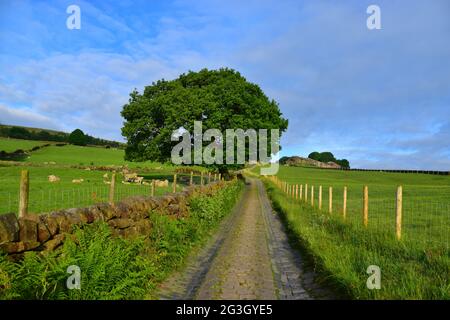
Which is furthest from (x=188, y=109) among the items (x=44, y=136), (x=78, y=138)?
(x=44, y=136)

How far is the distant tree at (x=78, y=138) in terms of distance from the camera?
120075 millimetres

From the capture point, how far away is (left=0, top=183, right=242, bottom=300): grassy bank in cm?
561

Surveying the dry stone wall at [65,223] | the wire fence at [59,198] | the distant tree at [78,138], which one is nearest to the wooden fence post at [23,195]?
the dry stone wall at [65,223]

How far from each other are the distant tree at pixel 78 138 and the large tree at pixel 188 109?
78473 mm

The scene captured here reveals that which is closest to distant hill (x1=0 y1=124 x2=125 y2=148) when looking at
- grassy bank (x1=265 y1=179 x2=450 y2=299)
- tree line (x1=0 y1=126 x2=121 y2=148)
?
tree line (x1=0 y1=126 x2=121 y2=148)

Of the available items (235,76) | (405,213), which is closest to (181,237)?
(405,213)

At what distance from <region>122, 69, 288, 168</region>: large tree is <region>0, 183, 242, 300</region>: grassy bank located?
3135 centimetres

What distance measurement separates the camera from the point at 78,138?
121562mm

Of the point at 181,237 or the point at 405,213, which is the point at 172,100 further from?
the point at 181,237

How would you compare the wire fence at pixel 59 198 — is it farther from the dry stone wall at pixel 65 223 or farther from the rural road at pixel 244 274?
the rural road at pixel 244 274

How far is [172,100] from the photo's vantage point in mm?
42875

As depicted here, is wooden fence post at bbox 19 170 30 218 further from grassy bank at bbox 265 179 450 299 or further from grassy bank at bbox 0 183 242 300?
grassy bank at bbox 265 179 450 299

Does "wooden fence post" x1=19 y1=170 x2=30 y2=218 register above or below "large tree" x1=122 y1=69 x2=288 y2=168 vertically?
below
